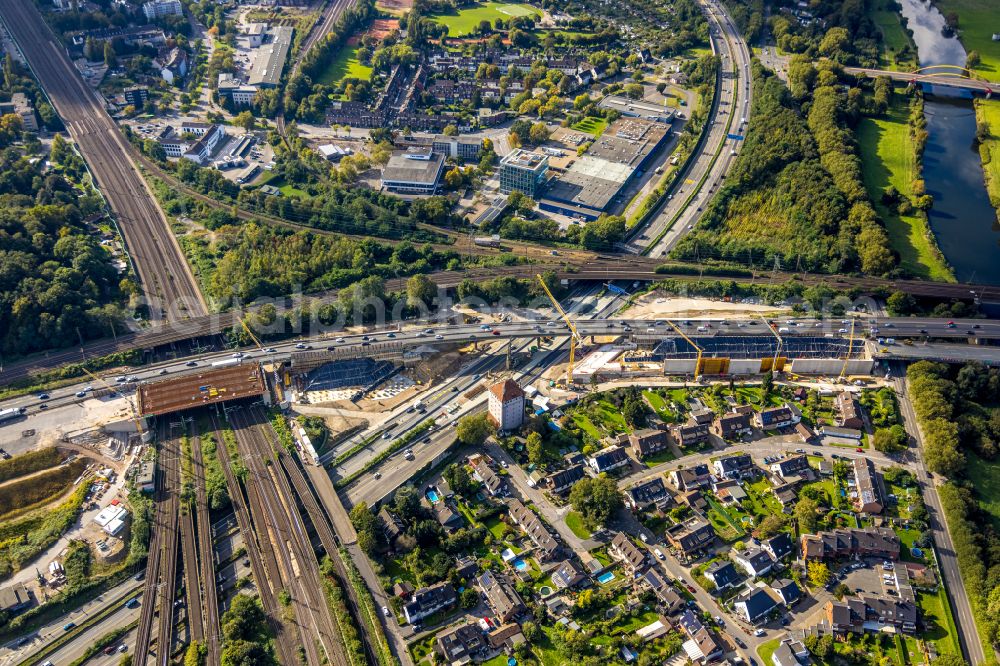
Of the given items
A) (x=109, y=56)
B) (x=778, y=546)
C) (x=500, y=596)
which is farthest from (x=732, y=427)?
(x=109, y=56)

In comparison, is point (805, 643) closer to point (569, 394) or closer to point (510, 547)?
point (510, 547)

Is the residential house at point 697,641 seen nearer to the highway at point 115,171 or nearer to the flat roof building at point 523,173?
A: the highway at point 115,171

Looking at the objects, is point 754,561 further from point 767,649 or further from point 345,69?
point 345,69

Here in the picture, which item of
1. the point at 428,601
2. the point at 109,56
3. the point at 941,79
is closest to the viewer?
the point at 428,601

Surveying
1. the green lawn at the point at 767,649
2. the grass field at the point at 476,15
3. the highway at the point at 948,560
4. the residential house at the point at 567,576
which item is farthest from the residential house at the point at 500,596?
the grass field at the point at 476,15

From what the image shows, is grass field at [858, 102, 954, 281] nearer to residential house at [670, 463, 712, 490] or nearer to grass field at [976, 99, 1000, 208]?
grass field at [976, 99, 1000, 208]

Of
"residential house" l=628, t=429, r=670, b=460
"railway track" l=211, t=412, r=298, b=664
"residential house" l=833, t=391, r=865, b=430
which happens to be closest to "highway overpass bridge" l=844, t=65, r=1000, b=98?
"residential house" l=833, t=391, r=865, b=430
